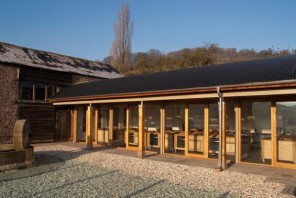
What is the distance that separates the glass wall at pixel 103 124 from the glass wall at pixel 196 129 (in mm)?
5575

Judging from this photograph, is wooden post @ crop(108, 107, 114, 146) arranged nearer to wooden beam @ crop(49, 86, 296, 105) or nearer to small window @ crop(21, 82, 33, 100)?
wooden beam @ crop(49, 86, 296, 105)

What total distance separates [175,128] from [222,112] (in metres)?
3.80

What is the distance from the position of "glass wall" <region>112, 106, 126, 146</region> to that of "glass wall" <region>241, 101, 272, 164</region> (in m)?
7.18

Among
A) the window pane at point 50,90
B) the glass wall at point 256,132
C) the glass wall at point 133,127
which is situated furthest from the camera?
the window pane at point 50,90

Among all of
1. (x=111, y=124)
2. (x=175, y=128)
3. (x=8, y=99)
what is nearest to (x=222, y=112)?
(x=175, y=128)

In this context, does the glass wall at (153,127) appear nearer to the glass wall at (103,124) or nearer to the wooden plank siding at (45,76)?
the glass wall at (103,124)

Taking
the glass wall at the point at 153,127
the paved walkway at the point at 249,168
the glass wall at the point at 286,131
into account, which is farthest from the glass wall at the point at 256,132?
the glass wall at the point at 153,127

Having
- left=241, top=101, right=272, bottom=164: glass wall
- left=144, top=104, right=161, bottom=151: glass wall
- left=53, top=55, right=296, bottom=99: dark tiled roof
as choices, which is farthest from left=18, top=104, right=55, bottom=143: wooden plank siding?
left=241, top=101, right=272, bottom=164: glass wall

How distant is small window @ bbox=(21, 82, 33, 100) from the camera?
16828 mm

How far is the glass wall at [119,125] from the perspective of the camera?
51.9 feet

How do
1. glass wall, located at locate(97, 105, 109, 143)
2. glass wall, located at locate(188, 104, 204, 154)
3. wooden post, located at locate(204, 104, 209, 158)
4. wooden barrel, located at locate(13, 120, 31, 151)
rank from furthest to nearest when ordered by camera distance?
glass wall, located at locate(97, 105, 109, 143)
glass wall, located at locate(188, 104, 204, 154)
wooden post, located at locate(204, 104, 209, 158)
wooden barrel, located at locate(13, 120, 31, 151)

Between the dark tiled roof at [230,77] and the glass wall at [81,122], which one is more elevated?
the dark tiled roof at [230,77]

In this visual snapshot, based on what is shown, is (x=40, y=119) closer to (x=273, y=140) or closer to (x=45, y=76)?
(x=45, y=76)

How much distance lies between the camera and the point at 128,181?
778 cm
